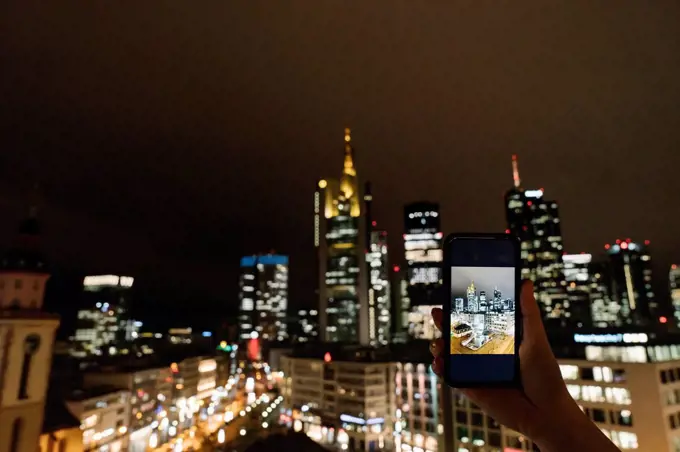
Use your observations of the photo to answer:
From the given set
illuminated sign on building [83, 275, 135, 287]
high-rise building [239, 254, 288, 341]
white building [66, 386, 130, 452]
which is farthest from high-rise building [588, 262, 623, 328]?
illuminated sign on building [83, 275, 135, 287]

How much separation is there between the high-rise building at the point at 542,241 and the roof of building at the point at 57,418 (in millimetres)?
109423

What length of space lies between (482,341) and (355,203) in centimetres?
9431

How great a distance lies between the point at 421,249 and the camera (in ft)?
403

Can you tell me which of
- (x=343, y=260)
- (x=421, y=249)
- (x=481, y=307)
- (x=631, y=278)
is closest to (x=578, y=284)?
(x=631, y=278)

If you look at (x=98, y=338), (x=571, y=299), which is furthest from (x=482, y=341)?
(x=571, y=299)

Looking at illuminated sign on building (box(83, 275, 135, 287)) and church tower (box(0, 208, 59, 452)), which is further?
illuminated sign on building (box(83, 275, 135, 287))

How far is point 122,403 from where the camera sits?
A: 3297cm

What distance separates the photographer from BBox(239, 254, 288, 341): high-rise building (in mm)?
135250

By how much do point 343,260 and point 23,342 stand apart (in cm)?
7953

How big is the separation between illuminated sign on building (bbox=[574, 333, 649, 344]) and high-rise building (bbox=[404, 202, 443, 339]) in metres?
72.2

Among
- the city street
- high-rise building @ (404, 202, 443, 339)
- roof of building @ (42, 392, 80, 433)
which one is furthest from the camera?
high-rise building @ (404, 202, 443, 339)

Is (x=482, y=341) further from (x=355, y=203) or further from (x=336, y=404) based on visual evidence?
(x=355, y=203)

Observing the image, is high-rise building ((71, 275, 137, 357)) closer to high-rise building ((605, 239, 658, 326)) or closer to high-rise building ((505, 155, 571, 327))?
high-rise building ((505, 155, 571, 327))

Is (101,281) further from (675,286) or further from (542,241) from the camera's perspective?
(675,286)
